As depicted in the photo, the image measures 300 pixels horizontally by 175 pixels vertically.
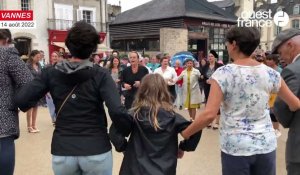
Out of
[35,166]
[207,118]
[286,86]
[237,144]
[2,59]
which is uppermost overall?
[2,59]

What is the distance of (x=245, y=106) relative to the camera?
2662 mm

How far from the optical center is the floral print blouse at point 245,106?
2.64 meters

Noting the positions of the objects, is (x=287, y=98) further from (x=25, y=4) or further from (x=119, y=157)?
(x=25, y=4)

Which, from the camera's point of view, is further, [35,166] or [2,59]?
[35,166]

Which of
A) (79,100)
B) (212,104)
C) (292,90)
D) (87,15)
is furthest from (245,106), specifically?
(87,15)

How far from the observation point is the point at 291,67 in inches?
108

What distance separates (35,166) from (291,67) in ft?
13.8

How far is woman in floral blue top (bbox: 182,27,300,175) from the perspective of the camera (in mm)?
2641

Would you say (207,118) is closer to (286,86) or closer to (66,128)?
(286,86)

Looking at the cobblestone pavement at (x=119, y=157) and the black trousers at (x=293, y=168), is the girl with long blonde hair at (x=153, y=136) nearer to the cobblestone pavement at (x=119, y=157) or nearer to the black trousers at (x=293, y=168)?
the black trousers at (x=293, y=168)

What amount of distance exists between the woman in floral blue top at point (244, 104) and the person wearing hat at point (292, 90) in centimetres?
9

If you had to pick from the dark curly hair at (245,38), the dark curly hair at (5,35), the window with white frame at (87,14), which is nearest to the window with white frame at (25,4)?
the window with white frame at (87,14)

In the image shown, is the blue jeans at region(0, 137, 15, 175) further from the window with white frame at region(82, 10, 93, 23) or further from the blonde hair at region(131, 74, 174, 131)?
the window with white frame at region(82, 10, 93, 23)

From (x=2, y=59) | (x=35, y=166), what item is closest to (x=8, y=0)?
(x=35, y=166)
